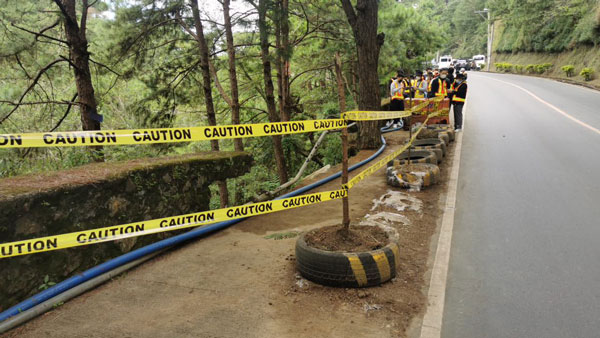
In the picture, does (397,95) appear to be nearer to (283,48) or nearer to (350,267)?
(283,48)

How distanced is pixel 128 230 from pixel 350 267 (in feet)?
7.36

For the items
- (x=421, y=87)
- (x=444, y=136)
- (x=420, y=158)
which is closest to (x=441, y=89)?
(x=421, y=87)

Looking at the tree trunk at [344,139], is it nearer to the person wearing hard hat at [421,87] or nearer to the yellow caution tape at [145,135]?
the yellow caution tape at [145,135]

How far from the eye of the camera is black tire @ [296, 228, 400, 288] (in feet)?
13.9

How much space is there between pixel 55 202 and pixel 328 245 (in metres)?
2.96

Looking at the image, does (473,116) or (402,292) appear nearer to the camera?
(402,292)

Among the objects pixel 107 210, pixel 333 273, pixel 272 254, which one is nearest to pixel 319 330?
pixel 333 273

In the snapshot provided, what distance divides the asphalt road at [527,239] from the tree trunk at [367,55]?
2.73 meters

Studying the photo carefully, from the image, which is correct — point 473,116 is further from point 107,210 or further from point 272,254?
point 107,210

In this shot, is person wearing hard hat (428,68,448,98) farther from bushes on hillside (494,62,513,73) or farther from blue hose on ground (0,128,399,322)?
bushes on hillside (494,62,513,73)

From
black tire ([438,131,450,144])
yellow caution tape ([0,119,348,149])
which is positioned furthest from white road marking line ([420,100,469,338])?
black tire ([438,131,450,144])

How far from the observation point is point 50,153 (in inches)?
417

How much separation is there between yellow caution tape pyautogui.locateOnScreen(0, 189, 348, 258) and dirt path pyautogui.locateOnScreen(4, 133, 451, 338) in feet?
2.25

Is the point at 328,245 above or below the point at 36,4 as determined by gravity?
below
